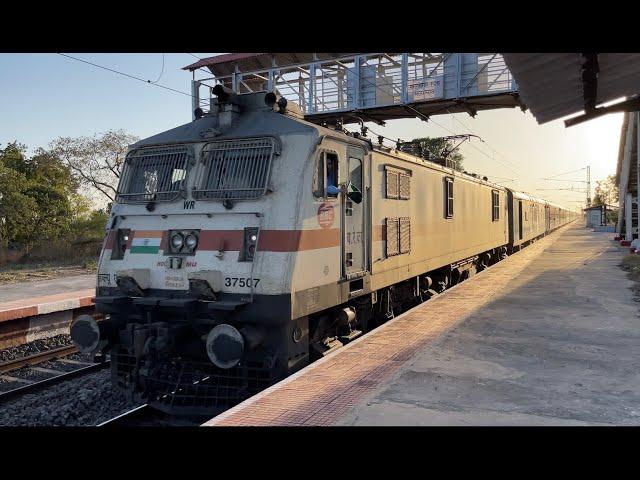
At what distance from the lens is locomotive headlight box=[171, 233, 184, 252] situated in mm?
6676

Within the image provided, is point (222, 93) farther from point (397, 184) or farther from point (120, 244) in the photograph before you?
point (397, 184)

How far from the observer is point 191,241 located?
662cm

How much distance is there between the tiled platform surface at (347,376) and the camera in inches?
189

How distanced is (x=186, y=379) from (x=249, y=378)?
0.87 m

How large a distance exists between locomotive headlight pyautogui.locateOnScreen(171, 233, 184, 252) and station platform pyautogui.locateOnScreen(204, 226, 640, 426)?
2.16 m

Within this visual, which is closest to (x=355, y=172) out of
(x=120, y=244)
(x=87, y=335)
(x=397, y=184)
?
(x=397, y=184)

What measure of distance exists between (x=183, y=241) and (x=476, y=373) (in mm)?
3818

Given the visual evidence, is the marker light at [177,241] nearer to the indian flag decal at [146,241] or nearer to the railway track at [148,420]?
the indian flag decal at [146,241]

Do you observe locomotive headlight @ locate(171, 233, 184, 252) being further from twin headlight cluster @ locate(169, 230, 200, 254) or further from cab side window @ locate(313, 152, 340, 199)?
cab side window @ locate(313, 152, 340, 199)

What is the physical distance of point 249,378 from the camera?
6.20 meters

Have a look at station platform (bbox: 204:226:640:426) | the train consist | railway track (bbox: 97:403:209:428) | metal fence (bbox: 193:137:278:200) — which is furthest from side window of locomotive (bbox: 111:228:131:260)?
station platform (bbox: 204:226:640:426)

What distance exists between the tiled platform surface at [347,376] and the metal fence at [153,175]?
2.99 metres

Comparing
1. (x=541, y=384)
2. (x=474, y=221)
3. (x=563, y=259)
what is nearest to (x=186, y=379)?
(x=541, y=384)

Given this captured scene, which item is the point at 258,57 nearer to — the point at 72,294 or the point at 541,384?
the point at 72,294
